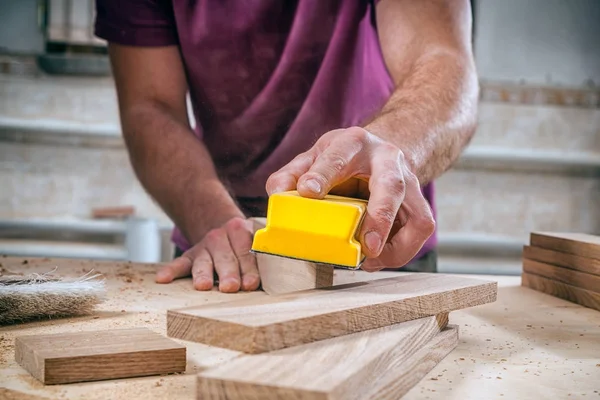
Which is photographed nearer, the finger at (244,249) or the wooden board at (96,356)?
the wooden board at (96,356)

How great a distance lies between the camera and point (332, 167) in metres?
1.00

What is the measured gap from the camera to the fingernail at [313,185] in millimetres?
966

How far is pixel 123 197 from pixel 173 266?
221cm

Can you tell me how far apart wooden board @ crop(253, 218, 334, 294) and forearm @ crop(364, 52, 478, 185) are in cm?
28

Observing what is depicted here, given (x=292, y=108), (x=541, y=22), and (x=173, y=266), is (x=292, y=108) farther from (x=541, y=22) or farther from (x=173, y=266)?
(x=541, y=22)

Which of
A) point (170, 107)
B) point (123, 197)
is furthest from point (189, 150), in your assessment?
point (123, 197)

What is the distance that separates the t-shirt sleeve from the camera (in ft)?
6.31

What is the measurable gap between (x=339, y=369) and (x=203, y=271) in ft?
2.61

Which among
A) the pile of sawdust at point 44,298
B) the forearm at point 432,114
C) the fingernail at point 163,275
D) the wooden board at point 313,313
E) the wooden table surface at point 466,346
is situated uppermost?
the forearm at point 432,114

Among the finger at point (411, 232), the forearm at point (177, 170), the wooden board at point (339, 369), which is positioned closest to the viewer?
the wooden board at point (339, 369)

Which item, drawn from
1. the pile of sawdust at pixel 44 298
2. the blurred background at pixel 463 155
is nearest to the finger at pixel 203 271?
the pile of sawdust at pixel 44 298

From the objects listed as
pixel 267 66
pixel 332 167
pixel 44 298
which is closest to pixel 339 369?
pixel 332 167

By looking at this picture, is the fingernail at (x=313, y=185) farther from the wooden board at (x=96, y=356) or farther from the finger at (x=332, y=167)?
the wooden board at (x=96, y=356)

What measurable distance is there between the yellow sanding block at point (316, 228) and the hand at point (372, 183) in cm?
2
